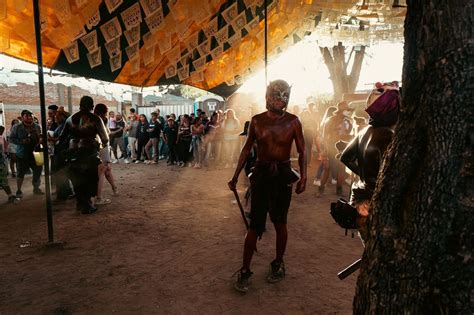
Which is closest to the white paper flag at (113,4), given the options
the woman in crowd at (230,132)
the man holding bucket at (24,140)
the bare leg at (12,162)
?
the man holding bucket at (24,140)

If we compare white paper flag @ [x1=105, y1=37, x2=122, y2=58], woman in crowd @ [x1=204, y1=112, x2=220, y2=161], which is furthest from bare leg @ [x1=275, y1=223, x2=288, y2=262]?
woman in crowd @ [x1=204, y1=112, x2=220, y2=161]

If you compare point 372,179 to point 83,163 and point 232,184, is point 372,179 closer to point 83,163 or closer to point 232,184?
point 232,184

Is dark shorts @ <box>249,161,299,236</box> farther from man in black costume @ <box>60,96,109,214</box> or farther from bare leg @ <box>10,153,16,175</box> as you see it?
bare leg @ <box>10,153,16,175</box>

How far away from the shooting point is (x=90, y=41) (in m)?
6.05

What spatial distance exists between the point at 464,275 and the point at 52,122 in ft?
30.1

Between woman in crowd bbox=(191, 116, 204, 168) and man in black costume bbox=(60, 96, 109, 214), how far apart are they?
6753mm

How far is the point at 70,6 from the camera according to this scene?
17.0 feet

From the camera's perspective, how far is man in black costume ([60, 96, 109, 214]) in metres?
6.27

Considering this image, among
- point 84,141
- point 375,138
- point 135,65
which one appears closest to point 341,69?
Result: point 135,65

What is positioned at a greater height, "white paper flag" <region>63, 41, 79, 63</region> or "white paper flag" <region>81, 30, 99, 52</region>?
"white paper flag" <region>81, 30, 99, 52</region>

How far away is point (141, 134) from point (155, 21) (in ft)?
28.8

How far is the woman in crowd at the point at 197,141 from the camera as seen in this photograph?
1326 cm

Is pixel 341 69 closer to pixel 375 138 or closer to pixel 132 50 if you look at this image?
pixel 132 50

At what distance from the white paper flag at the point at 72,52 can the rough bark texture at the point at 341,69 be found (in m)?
12.2
